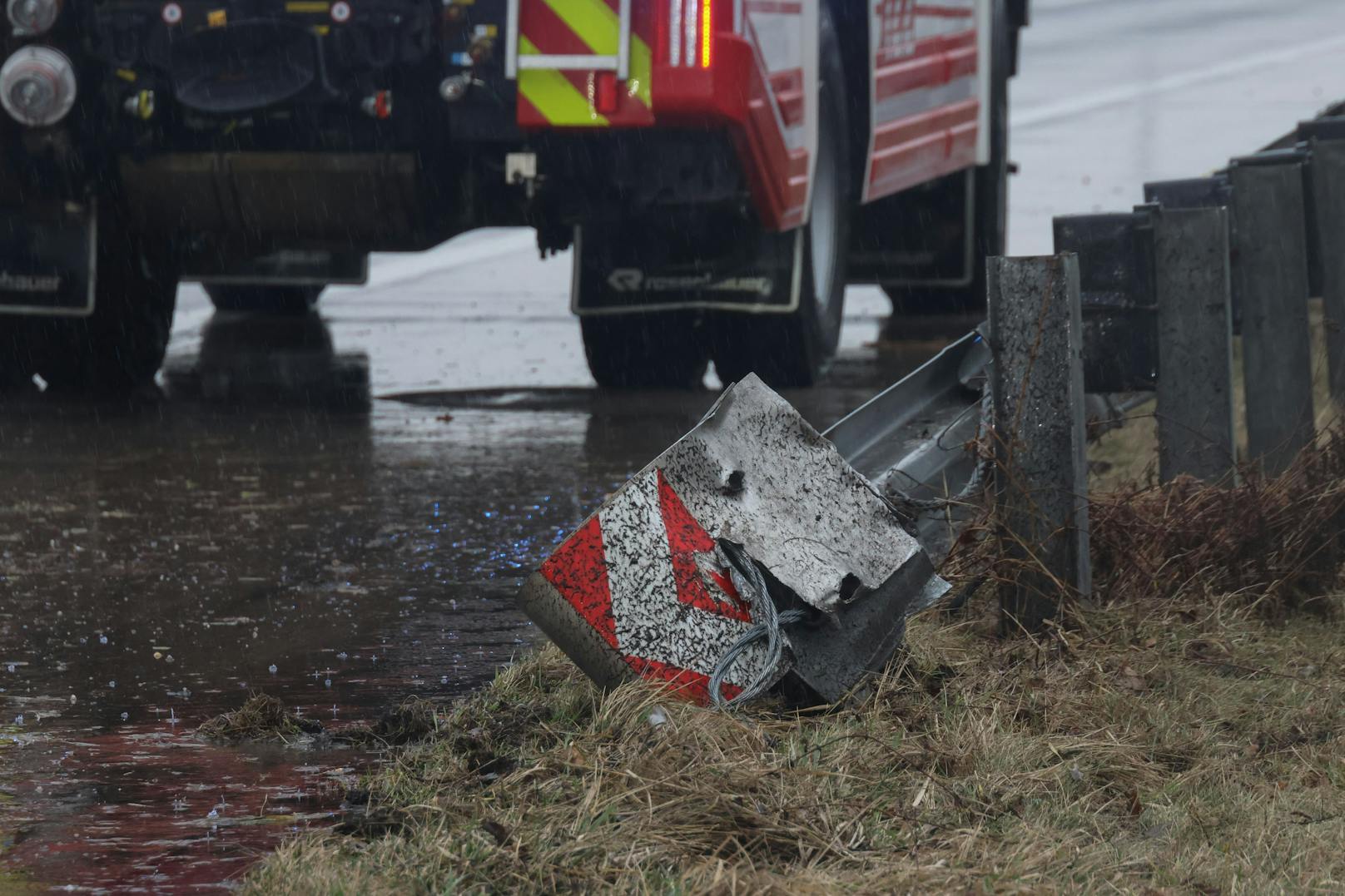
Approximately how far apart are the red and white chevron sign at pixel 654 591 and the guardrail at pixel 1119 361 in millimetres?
740

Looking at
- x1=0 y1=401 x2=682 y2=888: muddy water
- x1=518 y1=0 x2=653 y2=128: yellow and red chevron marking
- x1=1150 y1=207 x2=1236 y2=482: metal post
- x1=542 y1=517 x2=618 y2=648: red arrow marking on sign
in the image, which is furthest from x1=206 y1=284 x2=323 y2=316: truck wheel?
x1=542 y1=517 x2=618 y2=648: red arrow marking on sign

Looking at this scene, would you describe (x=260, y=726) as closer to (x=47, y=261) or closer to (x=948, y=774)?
(x=948, y=774)

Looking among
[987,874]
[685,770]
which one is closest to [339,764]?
[685,770]

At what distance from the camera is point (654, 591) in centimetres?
369

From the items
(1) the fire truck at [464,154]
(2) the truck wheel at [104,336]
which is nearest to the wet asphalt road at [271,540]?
(2) the truck wheel at [104,336]

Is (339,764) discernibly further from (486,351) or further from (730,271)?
(486,351)

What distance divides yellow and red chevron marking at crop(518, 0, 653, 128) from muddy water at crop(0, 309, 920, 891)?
114 cm

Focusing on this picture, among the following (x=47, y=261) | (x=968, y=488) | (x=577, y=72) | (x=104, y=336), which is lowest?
(x=104, y=336)

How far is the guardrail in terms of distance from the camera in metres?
4.16

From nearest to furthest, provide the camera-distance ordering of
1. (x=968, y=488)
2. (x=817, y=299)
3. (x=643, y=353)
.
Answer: (x=968, y=488), (x=817, y=299), (x=643, y=353)

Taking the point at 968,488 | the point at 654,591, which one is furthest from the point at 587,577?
the point at 968,488

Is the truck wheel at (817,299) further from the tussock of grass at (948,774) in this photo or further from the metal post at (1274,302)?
the tussock of grass at (948,774)

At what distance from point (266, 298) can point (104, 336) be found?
3462mm

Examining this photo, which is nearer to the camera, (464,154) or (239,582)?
(239,582)
